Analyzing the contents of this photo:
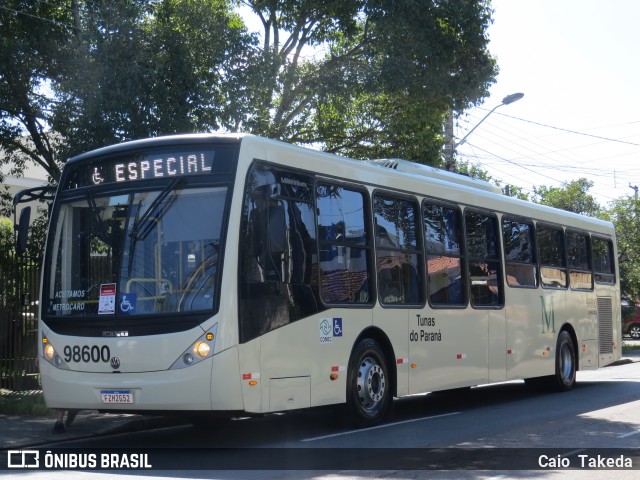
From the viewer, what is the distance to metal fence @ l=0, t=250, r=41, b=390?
15.2 m

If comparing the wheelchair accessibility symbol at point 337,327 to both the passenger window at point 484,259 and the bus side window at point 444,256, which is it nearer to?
the bus side window at point 444,256

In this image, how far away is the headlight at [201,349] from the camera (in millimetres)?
9039

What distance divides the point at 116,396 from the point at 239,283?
5.81ft

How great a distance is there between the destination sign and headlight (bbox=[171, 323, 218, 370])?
5.84 feet

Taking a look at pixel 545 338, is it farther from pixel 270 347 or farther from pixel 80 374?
pixel 80 374

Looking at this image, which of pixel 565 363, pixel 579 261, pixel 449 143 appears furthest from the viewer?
pixel 449 143

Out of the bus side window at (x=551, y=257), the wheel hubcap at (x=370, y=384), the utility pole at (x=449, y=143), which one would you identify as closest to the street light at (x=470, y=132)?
the utility pole at (x=449, y=143)

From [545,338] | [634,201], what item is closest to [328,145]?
[545,338]

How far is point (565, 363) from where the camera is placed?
17406 mm

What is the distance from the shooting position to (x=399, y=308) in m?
12.1

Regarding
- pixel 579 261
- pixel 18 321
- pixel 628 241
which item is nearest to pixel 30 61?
pixel 18 321

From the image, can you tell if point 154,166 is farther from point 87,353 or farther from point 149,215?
point 87,353

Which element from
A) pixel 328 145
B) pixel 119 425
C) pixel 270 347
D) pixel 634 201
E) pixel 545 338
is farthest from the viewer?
pixel 634 201

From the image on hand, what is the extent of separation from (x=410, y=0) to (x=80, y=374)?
34.2 feet
